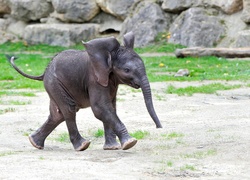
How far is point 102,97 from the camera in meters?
6.68

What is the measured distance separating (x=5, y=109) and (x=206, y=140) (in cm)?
382

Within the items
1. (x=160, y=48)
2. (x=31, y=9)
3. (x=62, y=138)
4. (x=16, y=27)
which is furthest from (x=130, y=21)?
(x=62, y=138)

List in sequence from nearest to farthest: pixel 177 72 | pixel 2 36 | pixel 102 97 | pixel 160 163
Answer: pixel 160 163, pixel 102 97, pixel 177 72, pixel 2 36

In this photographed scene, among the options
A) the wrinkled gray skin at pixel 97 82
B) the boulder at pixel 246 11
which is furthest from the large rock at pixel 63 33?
the wrinkled gray skin at pixel 97 82

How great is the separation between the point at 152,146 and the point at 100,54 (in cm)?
103

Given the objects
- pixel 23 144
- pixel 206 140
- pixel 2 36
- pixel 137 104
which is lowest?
pixel 2 36

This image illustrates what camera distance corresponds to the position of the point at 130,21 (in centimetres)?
2055

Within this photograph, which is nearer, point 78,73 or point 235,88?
point 78,73

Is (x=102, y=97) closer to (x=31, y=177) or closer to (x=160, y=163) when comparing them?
(x=160, y=163)

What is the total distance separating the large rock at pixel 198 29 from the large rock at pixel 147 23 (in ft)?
2.66

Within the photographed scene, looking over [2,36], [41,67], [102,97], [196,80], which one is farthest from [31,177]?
Result: [2,36]

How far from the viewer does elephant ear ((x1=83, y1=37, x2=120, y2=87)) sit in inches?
262

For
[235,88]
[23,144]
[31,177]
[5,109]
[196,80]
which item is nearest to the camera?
[31,177]

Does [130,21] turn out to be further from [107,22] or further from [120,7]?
[107,22]
